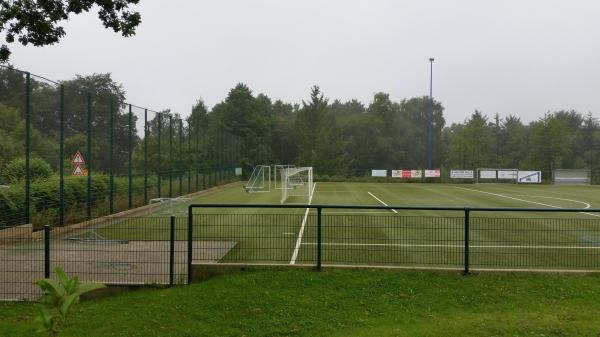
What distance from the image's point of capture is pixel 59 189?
40.6 ft

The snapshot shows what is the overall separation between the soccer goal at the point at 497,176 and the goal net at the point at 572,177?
361 cm

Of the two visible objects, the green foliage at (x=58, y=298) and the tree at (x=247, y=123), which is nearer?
the green foliage at (x=58, y=298)

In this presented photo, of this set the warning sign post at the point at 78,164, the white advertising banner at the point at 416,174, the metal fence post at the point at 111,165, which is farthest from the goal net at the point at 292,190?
the white advertising banner at the point at 416,174

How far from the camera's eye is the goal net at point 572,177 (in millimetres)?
46125

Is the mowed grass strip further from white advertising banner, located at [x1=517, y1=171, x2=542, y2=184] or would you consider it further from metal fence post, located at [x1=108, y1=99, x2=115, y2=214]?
white advertising banner, located at [x1=517, y1=171, x2=542, y2=184]

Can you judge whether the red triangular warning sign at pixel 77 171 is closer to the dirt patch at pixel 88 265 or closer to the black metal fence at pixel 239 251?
the black metal fence at pixel 239 251

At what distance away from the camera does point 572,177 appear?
46469 millimetres

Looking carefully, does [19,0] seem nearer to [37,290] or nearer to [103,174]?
[37,290]

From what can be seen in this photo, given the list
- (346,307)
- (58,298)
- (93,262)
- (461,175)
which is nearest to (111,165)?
(93,262)

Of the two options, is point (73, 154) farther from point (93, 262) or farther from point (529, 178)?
point (529, 178)

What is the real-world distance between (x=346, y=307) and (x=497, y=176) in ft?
148

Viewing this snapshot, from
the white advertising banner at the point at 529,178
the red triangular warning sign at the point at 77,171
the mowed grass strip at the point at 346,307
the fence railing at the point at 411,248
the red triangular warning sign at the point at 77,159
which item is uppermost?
the red triangular warning sign at the point at 77,159

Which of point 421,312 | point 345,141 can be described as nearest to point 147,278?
point 421,312

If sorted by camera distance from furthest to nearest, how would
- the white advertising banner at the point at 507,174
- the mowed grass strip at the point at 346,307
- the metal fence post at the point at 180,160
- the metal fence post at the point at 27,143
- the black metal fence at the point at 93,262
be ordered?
1. the white advertising banner at the point at 507,174
2. the metal fence post at the point at 180,160
3. the metal fence post at the point at 27,143
4. the black metal fence at the point at 93,262
5. the mowed grass strip at the point at 346,307
